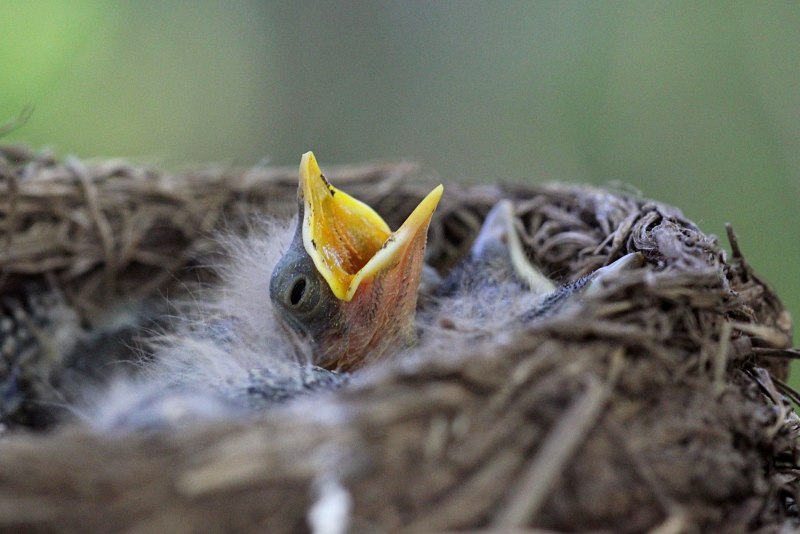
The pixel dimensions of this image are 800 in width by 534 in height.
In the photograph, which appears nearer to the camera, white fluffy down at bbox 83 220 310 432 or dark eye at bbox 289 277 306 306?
white fluffy down at bbox 83 220 310 432

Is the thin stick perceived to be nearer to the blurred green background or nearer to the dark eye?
the dark eye

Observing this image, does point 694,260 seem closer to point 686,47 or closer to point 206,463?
point 206,463

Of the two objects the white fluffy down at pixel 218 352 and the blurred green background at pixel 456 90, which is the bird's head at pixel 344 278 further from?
the blurred green background at pixel 456 90

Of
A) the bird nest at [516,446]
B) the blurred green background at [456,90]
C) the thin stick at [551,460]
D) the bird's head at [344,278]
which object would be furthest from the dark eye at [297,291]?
Result: the blurred green background at [456,90]

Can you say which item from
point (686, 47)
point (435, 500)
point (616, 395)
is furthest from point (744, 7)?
point (435, 500)

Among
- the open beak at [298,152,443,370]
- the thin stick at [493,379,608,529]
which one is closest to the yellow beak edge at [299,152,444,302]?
the open beak at [298,152,443,370]

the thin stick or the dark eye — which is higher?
the dark eye

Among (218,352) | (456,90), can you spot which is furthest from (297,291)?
(456,90)
